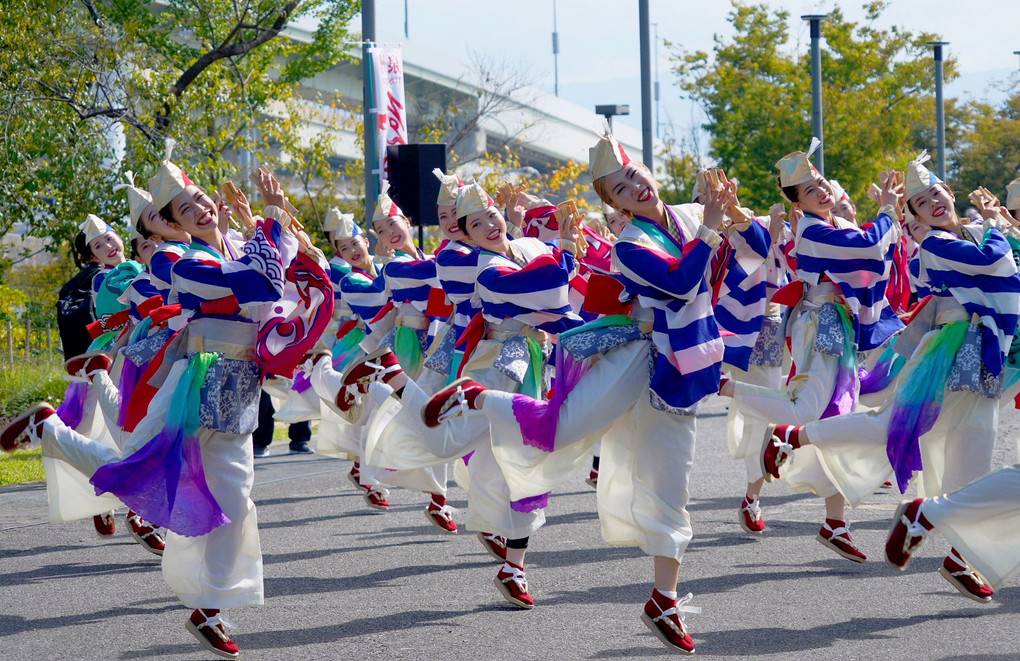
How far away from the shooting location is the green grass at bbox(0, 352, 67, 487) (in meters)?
12.0

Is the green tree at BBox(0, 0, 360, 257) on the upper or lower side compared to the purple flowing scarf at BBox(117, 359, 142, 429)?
upper

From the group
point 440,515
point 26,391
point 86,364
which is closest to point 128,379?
point 86,364

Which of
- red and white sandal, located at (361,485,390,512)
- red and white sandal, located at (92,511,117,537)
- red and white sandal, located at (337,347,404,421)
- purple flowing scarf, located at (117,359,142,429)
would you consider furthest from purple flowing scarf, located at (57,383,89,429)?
red and white sandal, located at (337,347,404,421)

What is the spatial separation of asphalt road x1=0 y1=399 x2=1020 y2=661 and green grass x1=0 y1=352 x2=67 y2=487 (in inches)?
129

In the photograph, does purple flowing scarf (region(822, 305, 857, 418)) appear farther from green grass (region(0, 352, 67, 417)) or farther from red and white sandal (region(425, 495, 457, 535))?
green grass (region(0, 352, 67, 417))

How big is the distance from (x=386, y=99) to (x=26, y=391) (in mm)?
4915

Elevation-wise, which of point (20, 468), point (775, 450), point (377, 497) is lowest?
point (20, 468)

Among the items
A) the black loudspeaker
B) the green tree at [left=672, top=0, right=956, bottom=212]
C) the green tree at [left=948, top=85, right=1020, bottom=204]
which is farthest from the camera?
the green tree at [left=948, top=85, right=1020, bottom=204]

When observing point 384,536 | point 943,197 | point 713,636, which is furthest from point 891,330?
point 384,536

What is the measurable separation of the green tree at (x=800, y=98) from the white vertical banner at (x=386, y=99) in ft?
49.4

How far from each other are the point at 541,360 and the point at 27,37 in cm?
917

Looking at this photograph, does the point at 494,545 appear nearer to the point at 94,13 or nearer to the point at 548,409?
the point at 548,409

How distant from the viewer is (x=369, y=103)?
1341 cm

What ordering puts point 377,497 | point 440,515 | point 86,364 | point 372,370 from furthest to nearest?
point 377,497, point 440,515, point 86,364, point 372,370
